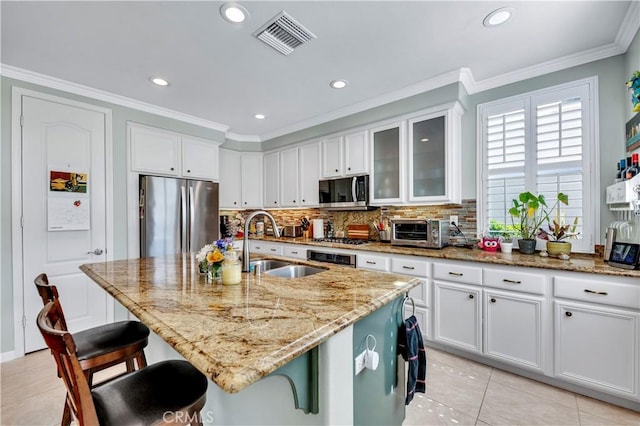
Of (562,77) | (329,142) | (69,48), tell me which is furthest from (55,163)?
(562,77)

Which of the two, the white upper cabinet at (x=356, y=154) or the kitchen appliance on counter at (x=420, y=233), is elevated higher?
the white upper cabinet at (x=356, y=154)

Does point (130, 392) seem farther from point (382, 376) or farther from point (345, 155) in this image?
point (345, 155)

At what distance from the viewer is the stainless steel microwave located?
3525 millimetres

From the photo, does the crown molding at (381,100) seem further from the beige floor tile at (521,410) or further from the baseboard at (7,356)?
the baseboard at (7,356)

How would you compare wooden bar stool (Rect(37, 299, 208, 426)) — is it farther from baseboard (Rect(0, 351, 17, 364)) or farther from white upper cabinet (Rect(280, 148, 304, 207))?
white upper cabinet (Rect(280, 148, 304, 207))

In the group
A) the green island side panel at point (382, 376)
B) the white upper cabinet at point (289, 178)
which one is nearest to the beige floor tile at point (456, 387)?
the green island side panel at point (382, 376)

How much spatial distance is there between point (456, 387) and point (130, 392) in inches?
85.7

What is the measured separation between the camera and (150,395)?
3.48 feet

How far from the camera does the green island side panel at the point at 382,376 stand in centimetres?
119

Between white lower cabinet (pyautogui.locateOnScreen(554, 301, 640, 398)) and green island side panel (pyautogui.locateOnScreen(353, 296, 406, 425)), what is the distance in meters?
1.38

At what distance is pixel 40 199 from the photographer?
2744mm

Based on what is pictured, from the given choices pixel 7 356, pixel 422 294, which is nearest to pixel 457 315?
pixel 422 294

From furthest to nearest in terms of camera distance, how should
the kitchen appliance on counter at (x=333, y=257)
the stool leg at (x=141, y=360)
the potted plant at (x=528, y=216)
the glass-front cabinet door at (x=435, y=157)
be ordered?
the kitchen appliance on counter at (x=333, y=257), the glass-front cabinet door at (x=435, y=157), the potted plant at (x=528, y=216), the stool leg at (x=141, y=360)

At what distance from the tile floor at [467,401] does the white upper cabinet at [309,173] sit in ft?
8.49
